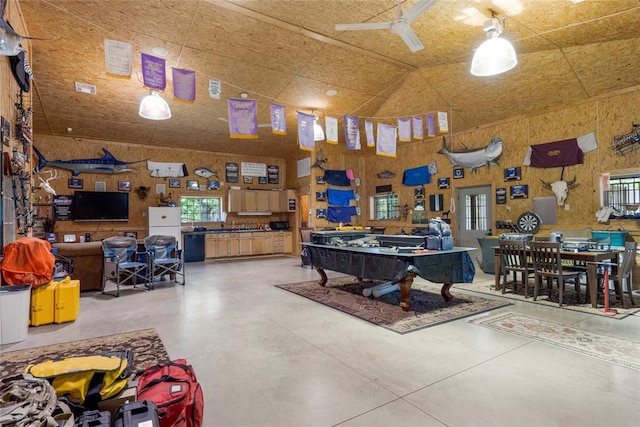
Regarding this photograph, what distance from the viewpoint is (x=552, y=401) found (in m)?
2.17

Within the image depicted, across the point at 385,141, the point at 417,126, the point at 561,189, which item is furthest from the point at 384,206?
the point at 561,189

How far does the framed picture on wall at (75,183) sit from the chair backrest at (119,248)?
415 cm

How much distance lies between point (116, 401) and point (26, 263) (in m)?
3.01

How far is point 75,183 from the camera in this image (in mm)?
8617

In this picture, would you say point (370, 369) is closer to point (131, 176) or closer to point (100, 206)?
point (100, 206)

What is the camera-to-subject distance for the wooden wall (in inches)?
333

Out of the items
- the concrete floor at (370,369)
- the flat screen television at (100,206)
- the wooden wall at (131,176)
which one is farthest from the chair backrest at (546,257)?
the flat screen television at (100,206)

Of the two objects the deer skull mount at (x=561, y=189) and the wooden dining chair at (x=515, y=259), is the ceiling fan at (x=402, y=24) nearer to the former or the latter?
the wooden dining chair at (x=515, y=259)

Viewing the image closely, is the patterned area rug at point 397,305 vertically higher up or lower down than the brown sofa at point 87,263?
lower down

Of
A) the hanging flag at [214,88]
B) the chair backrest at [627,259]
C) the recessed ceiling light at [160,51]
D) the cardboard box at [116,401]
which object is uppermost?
the recessed ceiling light at [160,51]

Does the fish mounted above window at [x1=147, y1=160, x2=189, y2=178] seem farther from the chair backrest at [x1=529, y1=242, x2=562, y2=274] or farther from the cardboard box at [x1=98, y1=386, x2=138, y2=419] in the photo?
the chair backrest at [x1=529, y1=242, x2=562, y2=274]

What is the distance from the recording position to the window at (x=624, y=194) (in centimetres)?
578

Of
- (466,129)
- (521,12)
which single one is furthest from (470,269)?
(466,129)

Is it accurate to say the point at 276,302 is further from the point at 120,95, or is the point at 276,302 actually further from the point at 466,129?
the point at 466,129
